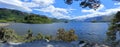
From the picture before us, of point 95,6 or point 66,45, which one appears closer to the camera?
point 66,45

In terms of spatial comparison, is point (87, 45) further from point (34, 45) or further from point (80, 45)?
point (34, 45)

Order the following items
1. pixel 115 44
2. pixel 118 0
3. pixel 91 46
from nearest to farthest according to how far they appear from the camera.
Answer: pixel 91 46, pixel 115 44, pixel 118 0

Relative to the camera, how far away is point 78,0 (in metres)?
12.8

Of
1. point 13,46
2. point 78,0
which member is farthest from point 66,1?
point 13,46

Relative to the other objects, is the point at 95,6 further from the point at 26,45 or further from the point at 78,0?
the point at 26,45

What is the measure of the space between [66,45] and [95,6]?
8.54 feet

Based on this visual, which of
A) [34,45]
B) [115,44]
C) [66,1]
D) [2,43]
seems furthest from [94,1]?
[2,43]

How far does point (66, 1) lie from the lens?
13.1 m

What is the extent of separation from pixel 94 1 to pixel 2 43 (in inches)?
169

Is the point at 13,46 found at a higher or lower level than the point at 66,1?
lower

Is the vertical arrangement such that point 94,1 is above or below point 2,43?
above

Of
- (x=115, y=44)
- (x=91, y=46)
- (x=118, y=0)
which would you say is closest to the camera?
(x=91, y=46)

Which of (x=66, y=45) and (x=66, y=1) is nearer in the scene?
(x=66, y=45)

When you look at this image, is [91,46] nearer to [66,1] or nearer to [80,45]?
[80,45]
